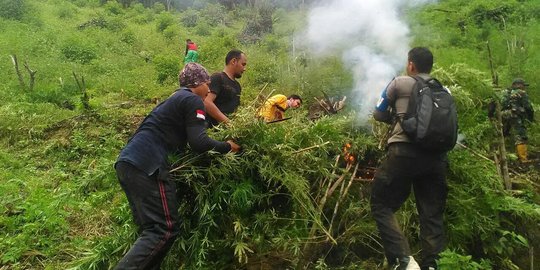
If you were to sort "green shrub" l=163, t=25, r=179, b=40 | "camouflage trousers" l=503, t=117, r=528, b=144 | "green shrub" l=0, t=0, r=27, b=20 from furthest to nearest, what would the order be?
"green shrub" l=163, t=25, r=179, b=40
"green shrub" l=0, t=0, r=27, b=20
"camouflage trousers" l=503, t=117, r=528, b=144

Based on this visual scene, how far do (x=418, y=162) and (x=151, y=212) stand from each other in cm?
205

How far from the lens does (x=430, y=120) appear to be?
330 centimetres

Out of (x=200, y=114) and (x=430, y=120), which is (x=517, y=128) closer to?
(x=430, y=120)

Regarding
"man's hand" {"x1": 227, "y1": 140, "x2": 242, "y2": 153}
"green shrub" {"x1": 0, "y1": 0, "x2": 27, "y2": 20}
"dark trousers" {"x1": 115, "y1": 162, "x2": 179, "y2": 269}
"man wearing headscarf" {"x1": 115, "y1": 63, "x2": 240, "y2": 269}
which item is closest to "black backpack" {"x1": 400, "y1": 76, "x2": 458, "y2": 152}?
"man's hand" {"x1": 227, "y1": 140, "x2": 242, "y2": 153}

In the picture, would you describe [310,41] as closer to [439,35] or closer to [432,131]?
[439,35]

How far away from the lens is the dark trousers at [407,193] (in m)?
3.41

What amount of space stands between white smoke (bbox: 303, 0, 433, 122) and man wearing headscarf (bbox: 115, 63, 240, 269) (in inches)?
94.5

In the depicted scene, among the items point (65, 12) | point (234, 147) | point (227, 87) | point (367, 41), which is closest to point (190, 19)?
point (65, 12)

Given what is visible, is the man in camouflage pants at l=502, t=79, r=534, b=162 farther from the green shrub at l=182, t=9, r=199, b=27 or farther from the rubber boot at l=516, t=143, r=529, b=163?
the green shrub at l=182, t=9, r=199, b=27

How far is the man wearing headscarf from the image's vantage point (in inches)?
121

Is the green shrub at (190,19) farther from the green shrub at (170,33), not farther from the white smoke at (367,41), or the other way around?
the white smoke at (367,41)

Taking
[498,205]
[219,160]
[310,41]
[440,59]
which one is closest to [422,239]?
[498,205]

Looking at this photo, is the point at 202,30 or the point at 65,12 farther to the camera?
the point at 202,30

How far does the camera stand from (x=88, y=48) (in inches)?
591
